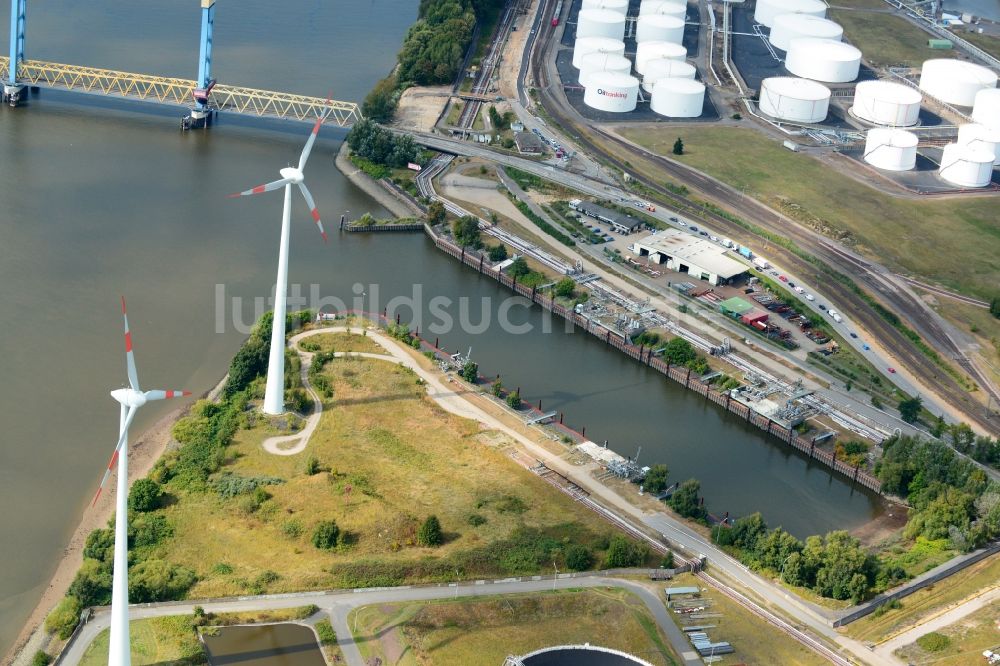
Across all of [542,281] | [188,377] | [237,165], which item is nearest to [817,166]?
[542,281]

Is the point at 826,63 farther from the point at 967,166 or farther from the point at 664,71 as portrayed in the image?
the point at 967,166

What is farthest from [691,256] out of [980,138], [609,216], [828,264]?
[980,138]

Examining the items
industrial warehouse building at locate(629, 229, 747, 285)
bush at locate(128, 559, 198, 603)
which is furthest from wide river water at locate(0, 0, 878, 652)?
industrial warehouse building at locate(629, 229, 747, 285)

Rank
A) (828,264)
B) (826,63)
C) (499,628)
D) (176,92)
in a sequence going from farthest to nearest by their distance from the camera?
(826,63) < (176,92) < (828,264) < (499,628)

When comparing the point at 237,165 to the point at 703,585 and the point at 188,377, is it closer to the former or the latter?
the point at 188,377

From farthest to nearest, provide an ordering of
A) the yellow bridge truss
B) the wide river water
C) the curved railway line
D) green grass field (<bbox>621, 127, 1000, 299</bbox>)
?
the yellow bridge truss, green grass field (<bbox>621, 127, 1000, 299</bbox>), the curved railway line, the wide river water

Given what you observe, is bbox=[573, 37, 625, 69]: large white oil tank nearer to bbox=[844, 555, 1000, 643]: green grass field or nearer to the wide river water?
the wide river water
